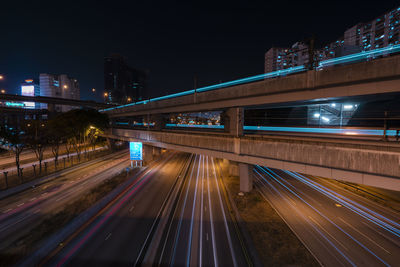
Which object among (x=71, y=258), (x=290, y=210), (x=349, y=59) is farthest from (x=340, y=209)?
(x=71, y=258)

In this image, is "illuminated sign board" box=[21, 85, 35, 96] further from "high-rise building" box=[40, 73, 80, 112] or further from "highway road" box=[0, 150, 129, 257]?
"highway road" box=[0, 150, 129, 257]

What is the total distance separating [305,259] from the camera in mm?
10305

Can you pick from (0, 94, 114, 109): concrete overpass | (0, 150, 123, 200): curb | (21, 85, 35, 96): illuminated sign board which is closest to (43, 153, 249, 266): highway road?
(0, 150, 123, 200): curb

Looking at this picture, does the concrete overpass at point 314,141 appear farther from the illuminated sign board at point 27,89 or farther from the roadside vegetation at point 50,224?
the illuminated sign board at point 27,89

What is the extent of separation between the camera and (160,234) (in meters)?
12.9

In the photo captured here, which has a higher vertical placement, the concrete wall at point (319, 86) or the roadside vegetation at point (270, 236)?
the concrete wall at point (319, 86)

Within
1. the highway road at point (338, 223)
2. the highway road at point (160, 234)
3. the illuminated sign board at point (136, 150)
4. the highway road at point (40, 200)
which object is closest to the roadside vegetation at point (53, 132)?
the highway road at point (40, 200)

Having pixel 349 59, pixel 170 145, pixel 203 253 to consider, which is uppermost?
pixel 349 59

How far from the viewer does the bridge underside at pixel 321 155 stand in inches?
379

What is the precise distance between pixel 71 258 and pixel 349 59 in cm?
2425

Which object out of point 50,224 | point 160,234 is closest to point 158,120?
point 50,224

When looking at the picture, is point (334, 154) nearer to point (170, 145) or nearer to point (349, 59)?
point (349, 59)

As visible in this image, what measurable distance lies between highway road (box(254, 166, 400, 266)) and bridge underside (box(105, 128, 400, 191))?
4.72 metres

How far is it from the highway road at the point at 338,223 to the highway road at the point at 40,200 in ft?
70.2
